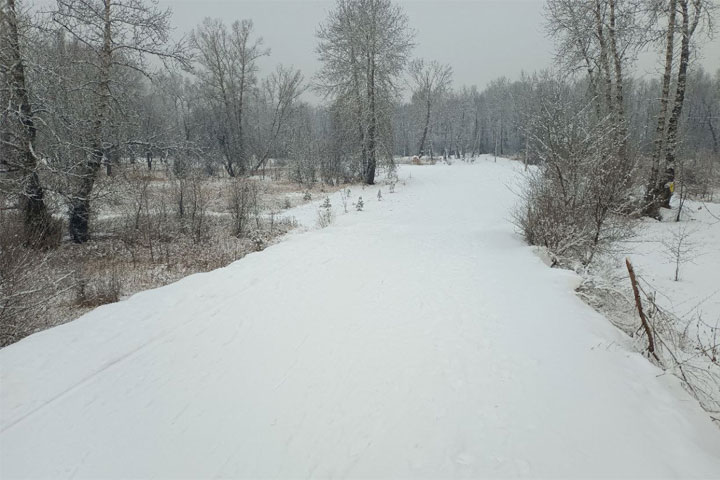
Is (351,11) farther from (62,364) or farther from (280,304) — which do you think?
(62,364)

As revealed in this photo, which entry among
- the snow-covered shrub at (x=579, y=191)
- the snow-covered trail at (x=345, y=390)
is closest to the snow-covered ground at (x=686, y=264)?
the snow-covered shrub at (x=579, y=191)

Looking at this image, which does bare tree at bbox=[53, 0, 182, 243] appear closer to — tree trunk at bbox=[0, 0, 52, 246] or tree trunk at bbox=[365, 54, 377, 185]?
tree trunk at bbox=[0, 0, 52, 246]

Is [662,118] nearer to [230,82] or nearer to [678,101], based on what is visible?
[678,101]

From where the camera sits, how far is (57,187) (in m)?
9.51

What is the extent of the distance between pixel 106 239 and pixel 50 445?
9926 millimetres

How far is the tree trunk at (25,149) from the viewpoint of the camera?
8.04m

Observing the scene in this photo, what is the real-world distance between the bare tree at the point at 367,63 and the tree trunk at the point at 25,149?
50.1 feet

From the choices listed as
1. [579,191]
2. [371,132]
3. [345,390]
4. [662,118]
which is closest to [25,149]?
[345,390]

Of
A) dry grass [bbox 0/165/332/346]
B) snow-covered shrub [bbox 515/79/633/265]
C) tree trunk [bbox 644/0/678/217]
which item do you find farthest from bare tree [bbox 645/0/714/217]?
dry grass [bbox 0/165/332/346]

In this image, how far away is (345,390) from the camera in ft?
11.3

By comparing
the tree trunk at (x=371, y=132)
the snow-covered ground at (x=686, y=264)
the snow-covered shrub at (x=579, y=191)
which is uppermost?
the tree trunk at (x=371, y=132)

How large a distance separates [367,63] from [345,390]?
71.2ft

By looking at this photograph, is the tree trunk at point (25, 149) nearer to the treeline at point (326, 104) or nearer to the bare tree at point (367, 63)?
the treeline at point (326, 104)

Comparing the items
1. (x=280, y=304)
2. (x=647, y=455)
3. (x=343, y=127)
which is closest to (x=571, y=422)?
(x=647, y=455)
